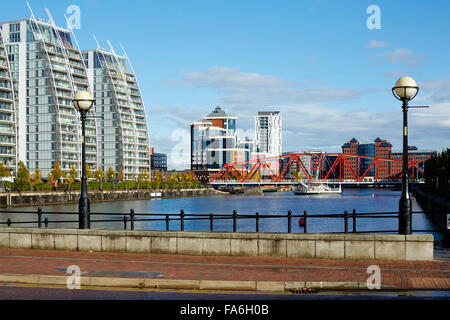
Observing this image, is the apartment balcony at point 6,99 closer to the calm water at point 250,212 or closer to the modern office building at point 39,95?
the modern office building at point 39,95

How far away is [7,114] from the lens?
14450 centimetres

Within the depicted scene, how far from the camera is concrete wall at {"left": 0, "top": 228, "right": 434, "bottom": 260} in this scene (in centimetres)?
1722

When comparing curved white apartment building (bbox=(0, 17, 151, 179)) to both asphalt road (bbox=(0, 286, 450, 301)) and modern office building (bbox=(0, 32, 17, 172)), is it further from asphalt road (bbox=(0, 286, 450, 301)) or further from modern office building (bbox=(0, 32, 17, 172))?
asphalt road (bbox=(0, 286, 450, 301))

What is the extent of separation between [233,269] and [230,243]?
2960mm

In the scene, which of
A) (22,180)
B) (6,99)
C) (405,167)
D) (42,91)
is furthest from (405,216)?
(42,91)

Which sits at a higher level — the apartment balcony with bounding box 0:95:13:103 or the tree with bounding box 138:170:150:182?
the apartment balcony with bounding box 0:95:13:103

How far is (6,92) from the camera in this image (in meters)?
145

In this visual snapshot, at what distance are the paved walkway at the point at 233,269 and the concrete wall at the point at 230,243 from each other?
47 cm

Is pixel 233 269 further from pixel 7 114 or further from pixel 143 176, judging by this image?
pixel 143 176

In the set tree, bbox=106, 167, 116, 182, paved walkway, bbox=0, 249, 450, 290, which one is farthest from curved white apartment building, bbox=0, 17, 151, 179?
paved walkway, bbox=0, 249, 450, 290

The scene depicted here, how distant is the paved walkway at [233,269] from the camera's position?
45.0 ft

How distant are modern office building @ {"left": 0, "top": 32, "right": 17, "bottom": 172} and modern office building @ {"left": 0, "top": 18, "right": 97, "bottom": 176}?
36.9 ft

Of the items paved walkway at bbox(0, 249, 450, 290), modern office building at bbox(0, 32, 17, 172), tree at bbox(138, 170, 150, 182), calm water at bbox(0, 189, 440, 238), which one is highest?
modern office building at bbox(0, 32, 17, 172)
